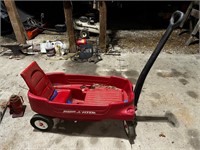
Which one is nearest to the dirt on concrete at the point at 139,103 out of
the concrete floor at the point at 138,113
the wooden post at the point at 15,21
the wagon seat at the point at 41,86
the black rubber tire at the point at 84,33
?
the concrete floor at the point at 138,113

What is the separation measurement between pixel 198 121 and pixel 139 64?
185 centimetres

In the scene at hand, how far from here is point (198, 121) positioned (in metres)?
2.82

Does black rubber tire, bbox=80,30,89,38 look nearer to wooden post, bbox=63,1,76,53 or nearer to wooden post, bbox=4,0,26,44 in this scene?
wooden post, bbox=63,1,76,53

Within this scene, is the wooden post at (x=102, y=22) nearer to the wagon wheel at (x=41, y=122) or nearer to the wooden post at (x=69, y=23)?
the wooden post at (x=69, y=23)

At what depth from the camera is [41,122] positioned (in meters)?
2.55

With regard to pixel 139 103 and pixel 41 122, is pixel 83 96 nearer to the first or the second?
pixel 41 122

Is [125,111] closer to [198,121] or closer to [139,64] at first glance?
[198,121]

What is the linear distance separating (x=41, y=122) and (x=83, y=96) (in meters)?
0.70

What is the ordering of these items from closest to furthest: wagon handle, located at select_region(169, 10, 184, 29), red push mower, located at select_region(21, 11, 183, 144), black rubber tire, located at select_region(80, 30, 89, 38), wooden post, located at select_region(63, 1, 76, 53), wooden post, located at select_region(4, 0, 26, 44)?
wagon handle, located at select_region(169, 10, 184, 29)
red push mower, located at select_region(21, 11, 183, 144)
wooden post, located at select_region(63, 1, 76, 53)
wooden post, located at select_region(4, 0, 26, 44)
black rubber tire, located at select_region(80, 30, 89, 38)

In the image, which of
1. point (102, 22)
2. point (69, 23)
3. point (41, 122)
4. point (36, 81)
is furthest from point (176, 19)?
point (69, 23)

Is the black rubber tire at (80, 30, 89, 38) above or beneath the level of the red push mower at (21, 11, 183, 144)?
beneath

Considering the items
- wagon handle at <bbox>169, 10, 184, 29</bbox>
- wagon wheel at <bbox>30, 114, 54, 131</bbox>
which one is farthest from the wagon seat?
wagon handle at <bbox>169, 10, 184, 29</bbox>

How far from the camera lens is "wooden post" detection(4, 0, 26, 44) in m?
4.78

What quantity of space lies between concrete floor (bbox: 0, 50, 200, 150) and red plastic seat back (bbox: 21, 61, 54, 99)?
0.56 meters
